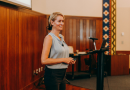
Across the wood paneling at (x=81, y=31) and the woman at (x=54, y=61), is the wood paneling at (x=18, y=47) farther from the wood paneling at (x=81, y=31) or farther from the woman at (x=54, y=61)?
the woman at (x=54, y=61)

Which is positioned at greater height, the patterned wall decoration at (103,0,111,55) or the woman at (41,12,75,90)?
the patterned wall decoration at (103,0,111,55)

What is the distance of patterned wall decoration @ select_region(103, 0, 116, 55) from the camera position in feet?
15.3

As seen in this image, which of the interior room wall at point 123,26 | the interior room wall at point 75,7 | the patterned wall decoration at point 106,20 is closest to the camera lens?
the interior room wall at point 75,7

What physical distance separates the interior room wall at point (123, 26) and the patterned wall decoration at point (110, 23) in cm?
18

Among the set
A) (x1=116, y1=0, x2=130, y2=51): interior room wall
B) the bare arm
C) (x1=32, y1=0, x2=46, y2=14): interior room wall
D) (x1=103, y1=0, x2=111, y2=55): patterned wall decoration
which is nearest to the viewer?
the bare arm

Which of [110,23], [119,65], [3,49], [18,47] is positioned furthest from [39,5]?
[119,65]

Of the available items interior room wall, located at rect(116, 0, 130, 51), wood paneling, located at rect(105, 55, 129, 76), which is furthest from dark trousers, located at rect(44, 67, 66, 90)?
interior room wall, located at rect(116, 0, 130, 51)

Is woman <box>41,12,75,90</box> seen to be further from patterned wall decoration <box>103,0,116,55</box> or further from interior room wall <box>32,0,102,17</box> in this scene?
patterned wall decoration <box>103,0,116,55</box>

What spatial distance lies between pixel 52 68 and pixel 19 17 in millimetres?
1822

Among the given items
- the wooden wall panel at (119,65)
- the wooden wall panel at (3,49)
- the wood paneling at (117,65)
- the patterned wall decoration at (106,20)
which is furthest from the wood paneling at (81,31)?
the wooden wall panel at (3,49)

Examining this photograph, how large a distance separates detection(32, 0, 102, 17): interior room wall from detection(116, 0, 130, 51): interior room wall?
79cm

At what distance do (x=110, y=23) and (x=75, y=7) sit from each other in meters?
1.42

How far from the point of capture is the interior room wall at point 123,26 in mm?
4777

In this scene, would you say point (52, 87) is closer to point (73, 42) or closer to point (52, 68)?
point (52, 68)
